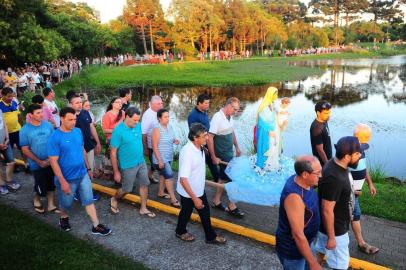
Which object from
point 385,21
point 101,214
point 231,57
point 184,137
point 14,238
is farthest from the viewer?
point 385,21

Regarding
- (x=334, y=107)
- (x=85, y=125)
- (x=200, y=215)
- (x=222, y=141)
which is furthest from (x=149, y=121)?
(x=334, y=107)

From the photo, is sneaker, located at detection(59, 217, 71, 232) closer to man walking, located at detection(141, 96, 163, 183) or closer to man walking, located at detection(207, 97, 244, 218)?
man walking, located at detection(141, 96, 163, 183)

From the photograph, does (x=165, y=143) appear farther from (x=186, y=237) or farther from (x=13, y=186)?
(x=13, y=186)

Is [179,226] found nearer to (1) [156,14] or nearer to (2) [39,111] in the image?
(2) [39,111]

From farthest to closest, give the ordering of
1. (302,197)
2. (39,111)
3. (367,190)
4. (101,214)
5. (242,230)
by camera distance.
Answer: (367,190), (101,214), (39,111), (242,230), (302,197)

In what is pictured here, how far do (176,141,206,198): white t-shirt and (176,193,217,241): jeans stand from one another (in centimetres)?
13

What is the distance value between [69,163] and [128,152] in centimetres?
94

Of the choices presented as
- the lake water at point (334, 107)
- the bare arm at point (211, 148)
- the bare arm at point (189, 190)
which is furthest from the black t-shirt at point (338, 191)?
the lake water at point (334, 107)

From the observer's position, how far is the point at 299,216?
10.8 feet

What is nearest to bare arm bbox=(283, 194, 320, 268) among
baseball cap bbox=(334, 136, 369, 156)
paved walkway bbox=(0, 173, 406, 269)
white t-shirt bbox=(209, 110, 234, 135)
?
baseball cap bbox=(334, 136, 369, 156)

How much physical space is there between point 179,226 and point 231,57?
56454 millimetres

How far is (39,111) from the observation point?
6051 mm

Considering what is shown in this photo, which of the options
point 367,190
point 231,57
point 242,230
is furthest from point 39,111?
point 231,57

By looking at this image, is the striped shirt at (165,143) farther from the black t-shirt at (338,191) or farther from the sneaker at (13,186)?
the black t-shirt at (338,191)
